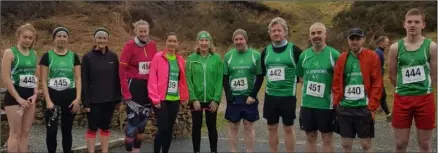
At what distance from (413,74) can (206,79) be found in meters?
2.80

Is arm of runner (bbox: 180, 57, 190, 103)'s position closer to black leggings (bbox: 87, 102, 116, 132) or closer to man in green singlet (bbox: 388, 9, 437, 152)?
black leggings (bbox: 87, 102, 116, 132)

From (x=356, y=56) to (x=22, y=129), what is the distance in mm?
4320

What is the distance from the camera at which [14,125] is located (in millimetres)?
6133

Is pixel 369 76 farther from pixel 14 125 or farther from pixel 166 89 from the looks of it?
pixel 14 125

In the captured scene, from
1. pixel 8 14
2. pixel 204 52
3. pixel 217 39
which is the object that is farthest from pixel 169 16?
pixel 204 52

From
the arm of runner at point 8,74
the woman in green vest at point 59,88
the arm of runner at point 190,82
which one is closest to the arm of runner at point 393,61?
the arm of runner at point 190,82

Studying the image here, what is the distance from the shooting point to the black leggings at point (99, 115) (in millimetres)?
6633

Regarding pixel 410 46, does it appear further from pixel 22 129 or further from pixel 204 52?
pixel 22 129

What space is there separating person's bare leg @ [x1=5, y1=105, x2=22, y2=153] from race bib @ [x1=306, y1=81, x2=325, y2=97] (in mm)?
3697

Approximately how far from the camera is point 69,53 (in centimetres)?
671

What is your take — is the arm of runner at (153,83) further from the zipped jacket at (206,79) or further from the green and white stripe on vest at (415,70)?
the green and white stripe on vest at (415,70)

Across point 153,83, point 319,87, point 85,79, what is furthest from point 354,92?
point 85,79

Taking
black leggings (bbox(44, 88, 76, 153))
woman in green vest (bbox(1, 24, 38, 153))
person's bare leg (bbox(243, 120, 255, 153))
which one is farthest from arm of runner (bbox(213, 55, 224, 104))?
woman in green vest (bbox(1, 24, 38, 153))

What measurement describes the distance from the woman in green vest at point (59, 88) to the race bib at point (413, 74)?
4.18 m
